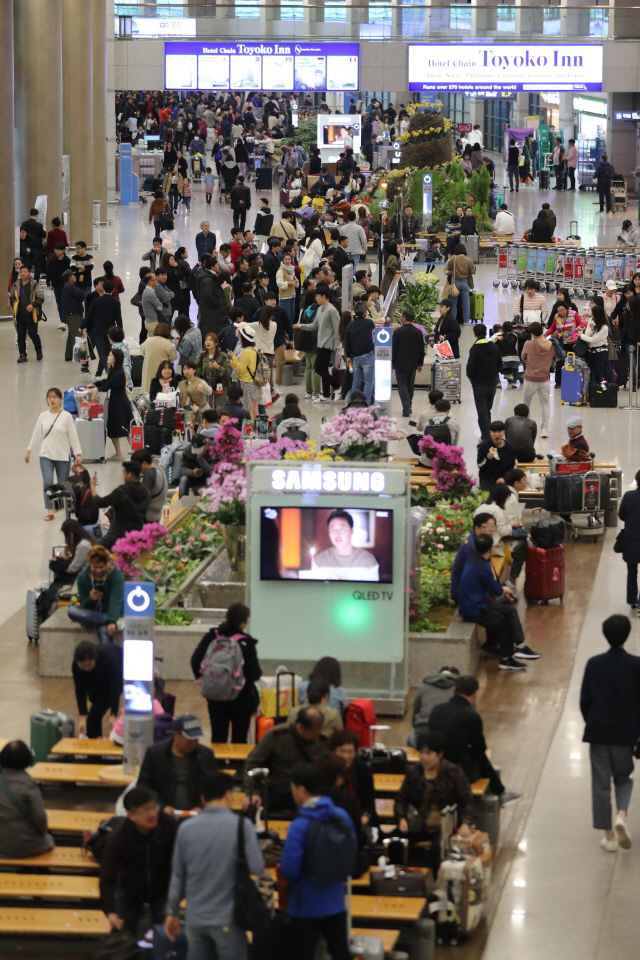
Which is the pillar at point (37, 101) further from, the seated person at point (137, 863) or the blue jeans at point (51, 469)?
the seated person at point (137, 863)

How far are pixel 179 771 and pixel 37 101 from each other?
991 inches

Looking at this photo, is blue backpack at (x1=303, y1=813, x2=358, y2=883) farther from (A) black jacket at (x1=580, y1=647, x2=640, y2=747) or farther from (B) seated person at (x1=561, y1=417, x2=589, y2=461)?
(B) seated person at (x1=561, y1=417, x2=589, y2=461)

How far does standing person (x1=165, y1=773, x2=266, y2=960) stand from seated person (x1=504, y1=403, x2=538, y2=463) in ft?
30.9

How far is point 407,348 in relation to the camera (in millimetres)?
19609

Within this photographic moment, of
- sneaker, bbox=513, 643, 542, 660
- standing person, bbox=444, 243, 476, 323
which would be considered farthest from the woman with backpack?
standing person, bbox=444, 243, 476, 323

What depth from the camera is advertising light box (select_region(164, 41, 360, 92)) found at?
153ft

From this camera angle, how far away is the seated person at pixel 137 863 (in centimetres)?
684

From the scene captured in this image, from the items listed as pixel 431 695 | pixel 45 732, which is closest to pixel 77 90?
pixel 45 732

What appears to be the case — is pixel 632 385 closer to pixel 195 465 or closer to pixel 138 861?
pixel 195 465

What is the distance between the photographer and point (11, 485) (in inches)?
651

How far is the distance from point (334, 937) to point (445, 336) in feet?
53.5

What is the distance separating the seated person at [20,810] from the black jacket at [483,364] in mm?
10630

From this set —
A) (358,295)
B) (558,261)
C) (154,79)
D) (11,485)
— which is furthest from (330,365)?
(154,79)

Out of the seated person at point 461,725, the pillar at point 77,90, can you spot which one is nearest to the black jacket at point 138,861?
the seated person at point 461,725
